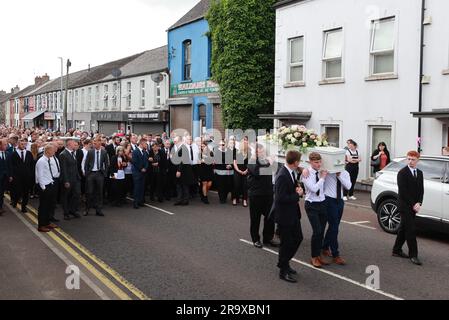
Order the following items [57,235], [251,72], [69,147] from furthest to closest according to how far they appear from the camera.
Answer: [251,72], [69,147], [57,235]

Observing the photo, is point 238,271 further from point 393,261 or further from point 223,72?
point 223,72

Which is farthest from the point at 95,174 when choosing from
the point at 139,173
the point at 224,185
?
the point at 224,185

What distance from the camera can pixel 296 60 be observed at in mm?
19609

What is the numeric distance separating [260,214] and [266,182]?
0.61 metres

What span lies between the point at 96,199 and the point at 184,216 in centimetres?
228

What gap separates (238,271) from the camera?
294 inches

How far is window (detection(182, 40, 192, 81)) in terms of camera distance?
28.5 m

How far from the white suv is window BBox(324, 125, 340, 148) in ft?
22.8

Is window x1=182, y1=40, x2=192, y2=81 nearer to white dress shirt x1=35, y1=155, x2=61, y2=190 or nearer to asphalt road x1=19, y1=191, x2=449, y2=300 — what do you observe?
asphalt road x1=19, y1=191, x2=449, y2=300

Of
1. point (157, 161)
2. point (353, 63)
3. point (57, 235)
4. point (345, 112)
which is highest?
point (353, 63)

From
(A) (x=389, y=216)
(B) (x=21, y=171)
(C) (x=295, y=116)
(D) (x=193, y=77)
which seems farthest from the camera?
(D) (x=193, y=77)

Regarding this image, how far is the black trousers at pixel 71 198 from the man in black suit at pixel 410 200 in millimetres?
7593

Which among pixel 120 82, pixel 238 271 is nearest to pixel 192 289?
pixel 238 271

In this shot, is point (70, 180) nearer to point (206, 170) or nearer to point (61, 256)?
point (61, 256)
